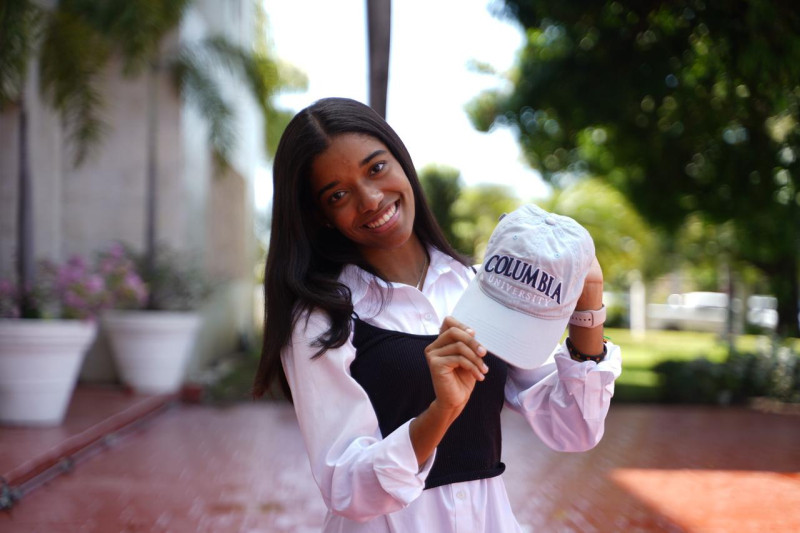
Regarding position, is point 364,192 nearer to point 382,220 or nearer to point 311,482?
point 382,220

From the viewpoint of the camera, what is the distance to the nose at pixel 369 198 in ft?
5.76

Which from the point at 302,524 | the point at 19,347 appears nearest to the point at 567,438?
the point at 302,524

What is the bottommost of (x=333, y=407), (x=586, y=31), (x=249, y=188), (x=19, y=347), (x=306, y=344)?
(x=19, y=347)

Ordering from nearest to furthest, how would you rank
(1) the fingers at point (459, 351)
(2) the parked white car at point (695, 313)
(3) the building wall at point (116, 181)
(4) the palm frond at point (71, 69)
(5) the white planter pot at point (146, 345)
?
(1) the fingers at point (459, 351) < (4) the palm frond at point (71, 69) < (3) the building wall at point (116, 181) < (5) the white planter pot at point (146, 345) < (2) the parked white car at point (695, 313)

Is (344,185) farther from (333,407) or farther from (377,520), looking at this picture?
(377,520)

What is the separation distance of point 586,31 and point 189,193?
4.97m

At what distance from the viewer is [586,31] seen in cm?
916

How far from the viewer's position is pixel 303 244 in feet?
5.92

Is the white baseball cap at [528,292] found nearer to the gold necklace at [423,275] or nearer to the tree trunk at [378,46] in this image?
the gold necklace at [423,275]

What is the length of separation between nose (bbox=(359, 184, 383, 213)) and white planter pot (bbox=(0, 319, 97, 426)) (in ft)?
16.8

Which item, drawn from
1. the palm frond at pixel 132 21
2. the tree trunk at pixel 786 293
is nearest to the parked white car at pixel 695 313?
the tree trunk at pixel 786 293

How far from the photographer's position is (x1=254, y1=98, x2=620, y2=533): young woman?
1566 millimetres

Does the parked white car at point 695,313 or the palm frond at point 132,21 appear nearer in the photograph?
the palm frond at point 132,21

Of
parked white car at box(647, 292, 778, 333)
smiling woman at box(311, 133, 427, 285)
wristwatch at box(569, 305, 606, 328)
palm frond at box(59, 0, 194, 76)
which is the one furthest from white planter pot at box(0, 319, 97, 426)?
parked white car at box(647, 292, 778, 333)
